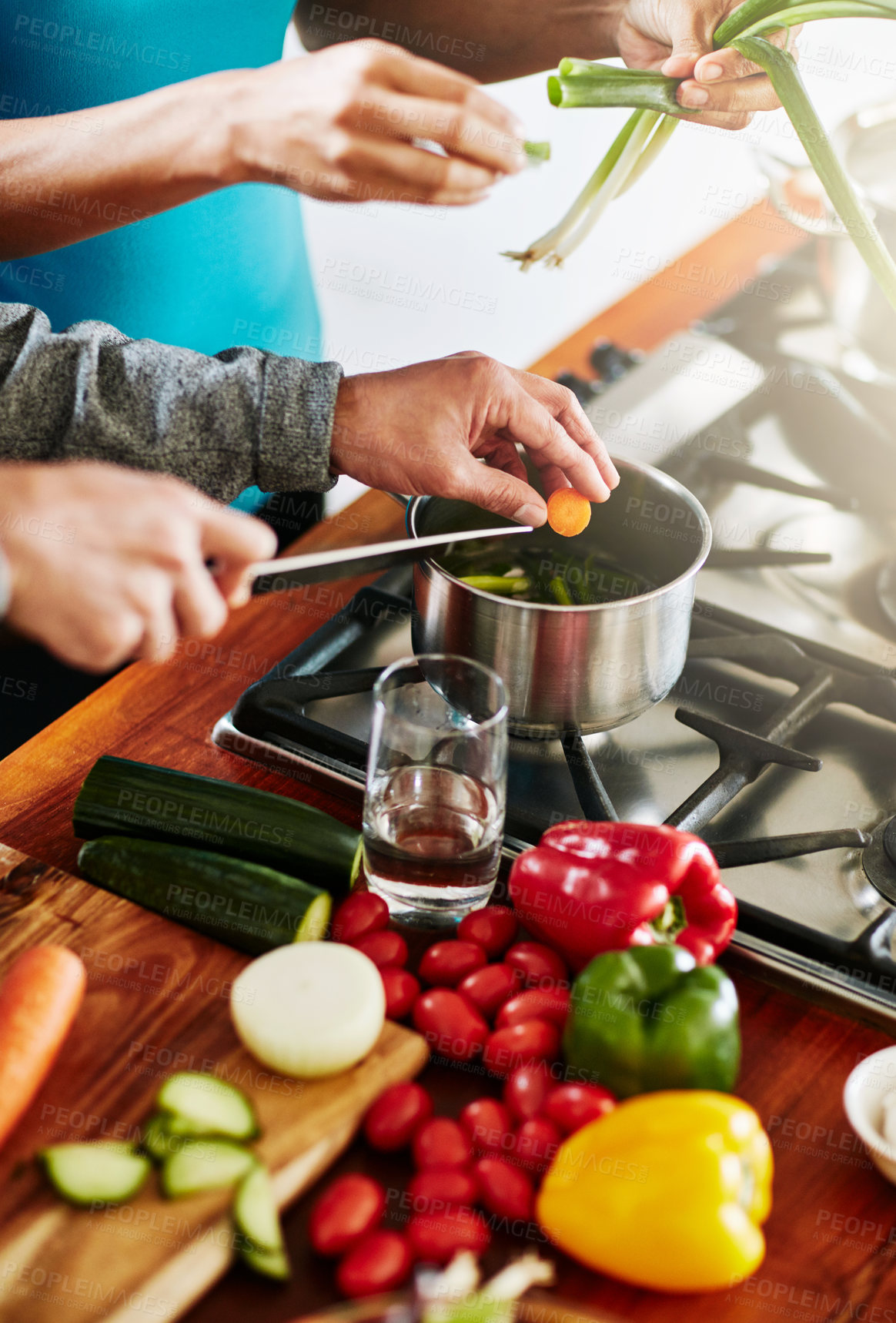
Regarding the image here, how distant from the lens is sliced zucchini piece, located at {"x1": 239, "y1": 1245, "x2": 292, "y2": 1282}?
647mm

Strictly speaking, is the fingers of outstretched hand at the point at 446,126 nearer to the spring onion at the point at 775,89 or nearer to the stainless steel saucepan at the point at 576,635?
the spring onion at the point at 775,89

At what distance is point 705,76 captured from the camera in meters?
1.08

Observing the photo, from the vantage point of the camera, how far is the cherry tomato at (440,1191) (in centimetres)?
68

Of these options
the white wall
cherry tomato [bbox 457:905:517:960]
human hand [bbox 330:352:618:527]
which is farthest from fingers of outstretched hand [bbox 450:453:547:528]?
the white wall

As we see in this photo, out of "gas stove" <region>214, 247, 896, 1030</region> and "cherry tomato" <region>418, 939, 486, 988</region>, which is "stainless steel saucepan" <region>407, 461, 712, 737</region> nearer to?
"gas stove" <region>214, 247, 896, 1030</region>

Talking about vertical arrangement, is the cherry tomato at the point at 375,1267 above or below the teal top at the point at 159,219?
below

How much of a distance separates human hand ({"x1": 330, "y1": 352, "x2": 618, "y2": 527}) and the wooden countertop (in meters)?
0.22

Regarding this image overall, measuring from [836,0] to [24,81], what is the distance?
85 cm

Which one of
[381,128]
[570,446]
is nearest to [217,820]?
[570,446]

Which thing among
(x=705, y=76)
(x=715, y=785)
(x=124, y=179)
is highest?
(x=705, y=76)

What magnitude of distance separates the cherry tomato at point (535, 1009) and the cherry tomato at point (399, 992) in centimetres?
7

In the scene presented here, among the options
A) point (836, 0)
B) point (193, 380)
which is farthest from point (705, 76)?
point (193, 380)

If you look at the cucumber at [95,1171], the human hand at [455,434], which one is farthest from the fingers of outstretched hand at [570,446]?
the cucumber at [95,1171]

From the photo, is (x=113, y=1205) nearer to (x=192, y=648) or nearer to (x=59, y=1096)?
(x=59, y=1096)
